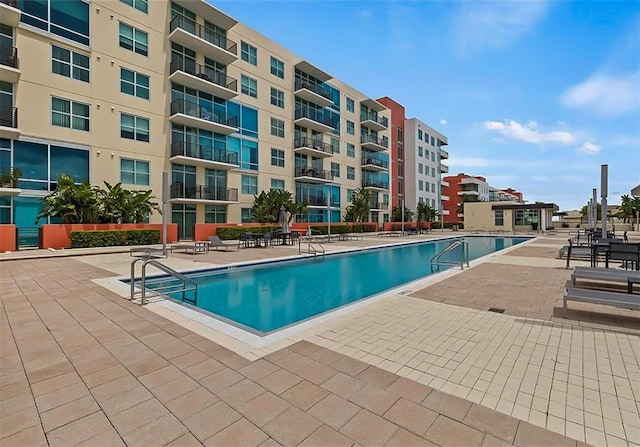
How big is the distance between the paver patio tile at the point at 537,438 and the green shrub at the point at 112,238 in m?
19.3

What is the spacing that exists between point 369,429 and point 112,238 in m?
18.8

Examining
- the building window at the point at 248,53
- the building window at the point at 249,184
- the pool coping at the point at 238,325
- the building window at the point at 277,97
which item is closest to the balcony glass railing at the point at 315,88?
the building window at the point at 277,97

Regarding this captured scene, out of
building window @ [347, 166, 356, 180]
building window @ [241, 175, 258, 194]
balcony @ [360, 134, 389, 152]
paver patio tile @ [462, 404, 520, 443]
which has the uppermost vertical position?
balcony @ [360, 134, 389, 152]

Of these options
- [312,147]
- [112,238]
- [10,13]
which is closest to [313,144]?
[312,147]

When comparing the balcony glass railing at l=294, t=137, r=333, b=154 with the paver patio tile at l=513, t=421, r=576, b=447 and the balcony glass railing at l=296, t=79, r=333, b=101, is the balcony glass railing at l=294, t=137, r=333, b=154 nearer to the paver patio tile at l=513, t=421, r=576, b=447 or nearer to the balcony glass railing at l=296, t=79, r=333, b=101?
the balcony glass railing at l=296, t=79, r=333, b=101

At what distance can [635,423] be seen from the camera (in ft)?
8.30

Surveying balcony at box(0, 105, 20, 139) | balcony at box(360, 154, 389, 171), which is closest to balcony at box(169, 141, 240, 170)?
balcony at box(0, 105, 20, 139)

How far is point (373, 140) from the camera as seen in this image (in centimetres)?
4353

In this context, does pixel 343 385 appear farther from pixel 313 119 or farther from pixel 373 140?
pixel 373 140

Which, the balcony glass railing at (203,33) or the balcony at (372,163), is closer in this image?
the balcony glass railing at (203,33)

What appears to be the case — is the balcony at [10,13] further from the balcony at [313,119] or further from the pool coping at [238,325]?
the balcony at [313,119]

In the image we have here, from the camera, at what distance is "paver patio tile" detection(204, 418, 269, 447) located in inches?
90.4

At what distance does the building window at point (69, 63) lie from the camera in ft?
59.4

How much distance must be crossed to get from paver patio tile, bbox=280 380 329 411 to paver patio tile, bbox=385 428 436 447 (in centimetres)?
74
